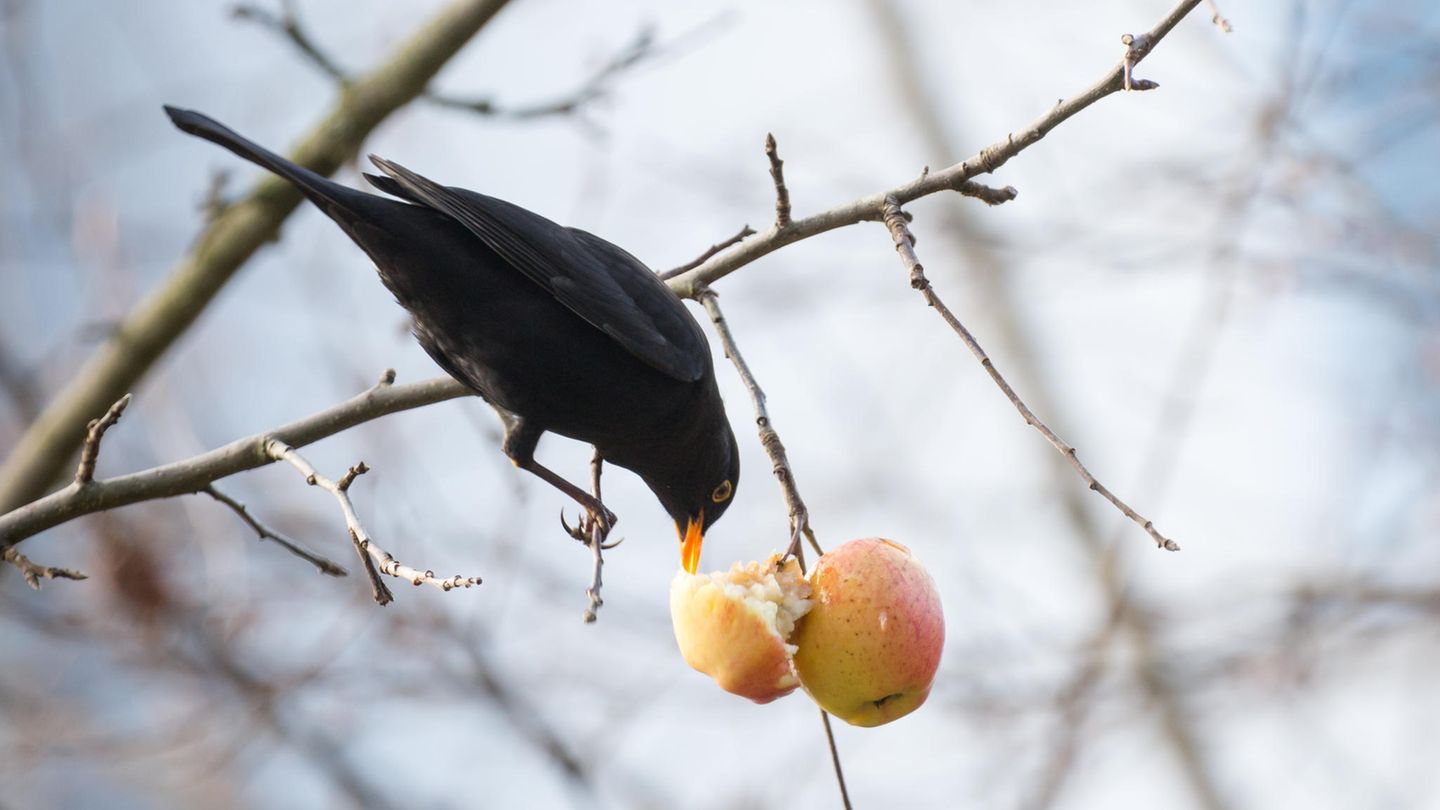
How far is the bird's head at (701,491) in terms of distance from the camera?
3.72 metres

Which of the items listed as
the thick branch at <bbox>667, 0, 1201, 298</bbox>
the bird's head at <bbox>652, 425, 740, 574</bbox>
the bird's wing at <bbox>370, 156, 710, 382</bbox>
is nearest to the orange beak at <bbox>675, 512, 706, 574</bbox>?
the bird's head at <bbox>652, 425, 740, 574</bbox>

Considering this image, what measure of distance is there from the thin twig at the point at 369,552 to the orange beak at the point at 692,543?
1401 mm

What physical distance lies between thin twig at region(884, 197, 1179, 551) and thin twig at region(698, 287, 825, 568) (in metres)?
0.43

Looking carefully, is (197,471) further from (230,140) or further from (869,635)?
(869,635)

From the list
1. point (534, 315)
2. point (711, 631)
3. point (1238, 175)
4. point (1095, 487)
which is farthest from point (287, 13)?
point (1238, 175)

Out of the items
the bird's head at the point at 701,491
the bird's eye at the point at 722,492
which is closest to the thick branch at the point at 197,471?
the bird's head at the point at 701,491

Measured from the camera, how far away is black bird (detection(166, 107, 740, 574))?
327 centimetres

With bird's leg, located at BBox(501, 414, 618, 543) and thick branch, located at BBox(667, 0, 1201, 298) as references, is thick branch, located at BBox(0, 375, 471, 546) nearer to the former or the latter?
bird's leg, located at BBox(501, 414, 618, 543)

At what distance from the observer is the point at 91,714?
849 centimetres

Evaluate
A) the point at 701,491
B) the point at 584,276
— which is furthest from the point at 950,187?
the point at 701,491

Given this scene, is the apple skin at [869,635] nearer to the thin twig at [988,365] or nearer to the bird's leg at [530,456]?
the thin twig at [988,365]

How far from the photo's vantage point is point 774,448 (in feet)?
8.31

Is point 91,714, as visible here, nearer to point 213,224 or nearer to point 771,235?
point 213,224

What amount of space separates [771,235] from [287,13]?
8.46 ft
